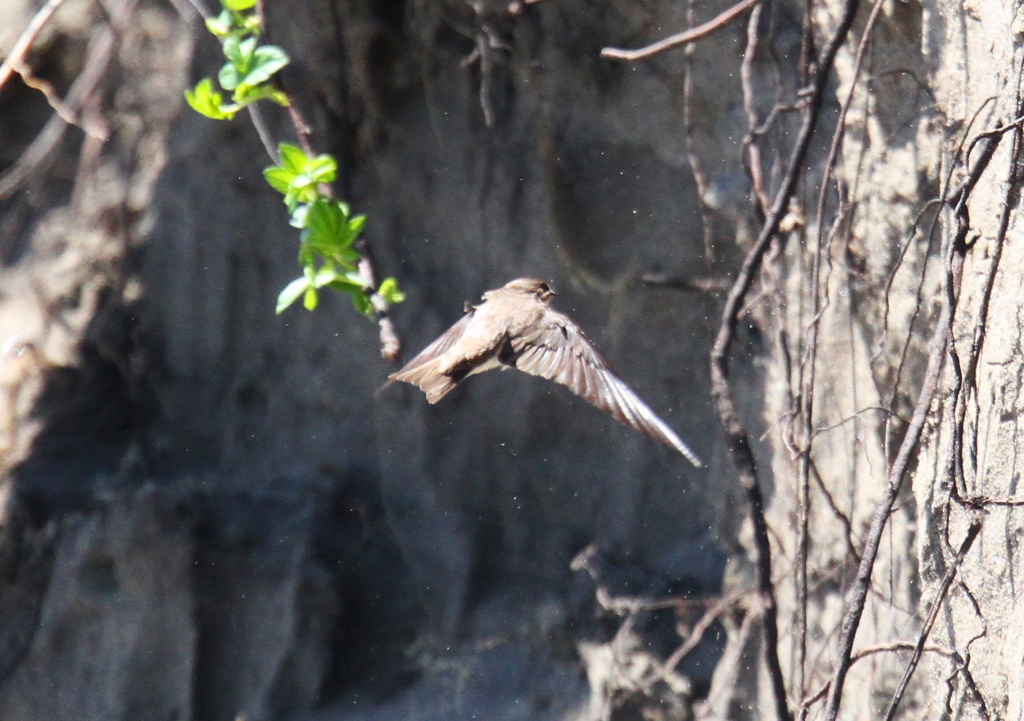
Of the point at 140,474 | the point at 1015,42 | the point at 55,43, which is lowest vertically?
the point at 140,474

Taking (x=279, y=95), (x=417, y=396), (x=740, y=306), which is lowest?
(x=417, y=396)

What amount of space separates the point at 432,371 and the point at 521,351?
0.66 feet

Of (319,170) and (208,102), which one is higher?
(208,102)

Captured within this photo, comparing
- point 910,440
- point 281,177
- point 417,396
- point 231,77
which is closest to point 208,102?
point 231,77

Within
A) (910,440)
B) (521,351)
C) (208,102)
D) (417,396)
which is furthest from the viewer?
(417,396)

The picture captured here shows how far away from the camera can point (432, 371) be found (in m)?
2.36

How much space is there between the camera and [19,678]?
2975 mm

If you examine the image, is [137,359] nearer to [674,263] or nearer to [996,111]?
[674,263]

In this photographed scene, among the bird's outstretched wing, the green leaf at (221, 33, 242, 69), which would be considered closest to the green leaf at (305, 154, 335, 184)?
the green leaf at (221, 33, 242, 69)

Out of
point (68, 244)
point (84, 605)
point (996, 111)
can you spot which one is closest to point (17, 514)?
point (84, 605)

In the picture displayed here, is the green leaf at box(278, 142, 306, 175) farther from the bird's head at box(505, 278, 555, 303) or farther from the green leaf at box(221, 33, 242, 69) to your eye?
the bird's head at box(505, 278, 555, 303)

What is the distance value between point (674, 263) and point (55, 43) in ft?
5.76

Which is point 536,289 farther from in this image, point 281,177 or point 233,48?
point 233,48

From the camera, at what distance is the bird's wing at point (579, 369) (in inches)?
76.0
